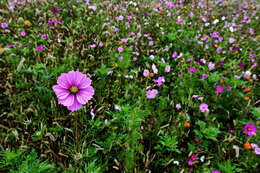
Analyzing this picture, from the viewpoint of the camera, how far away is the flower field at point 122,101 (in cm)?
141

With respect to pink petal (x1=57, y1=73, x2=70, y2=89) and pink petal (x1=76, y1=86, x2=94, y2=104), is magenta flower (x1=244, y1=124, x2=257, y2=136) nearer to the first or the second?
pink petal (x1=76, y1=86, x2=94, y2=104)

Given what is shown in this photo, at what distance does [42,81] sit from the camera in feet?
6.68

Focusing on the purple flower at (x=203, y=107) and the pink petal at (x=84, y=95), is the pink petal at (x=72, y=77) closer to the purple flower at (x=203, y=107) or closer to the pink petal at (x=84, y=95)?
the pink petal at (x=84, y=95)

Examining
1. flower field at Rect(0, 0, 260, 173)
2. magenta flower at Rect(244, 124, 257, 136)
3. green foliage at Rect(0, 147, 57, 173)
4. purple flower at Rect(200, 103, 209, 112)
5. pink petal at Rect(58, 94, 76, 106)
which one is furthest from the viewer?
purple flower at Rect(200, 103, 209, 112)

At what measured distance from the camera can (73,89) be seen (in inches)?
35.3

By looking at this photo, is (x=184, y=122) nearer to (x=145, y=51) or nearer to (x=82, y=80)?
(x=82, y=80)

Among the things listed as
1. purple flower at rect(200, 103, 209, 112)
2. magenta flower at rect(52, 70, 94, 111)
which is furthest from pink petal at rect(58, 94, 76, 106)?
purple flower at rect(200, 103, 209, 112)

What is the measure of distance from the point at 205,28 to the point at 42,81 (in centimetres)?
360

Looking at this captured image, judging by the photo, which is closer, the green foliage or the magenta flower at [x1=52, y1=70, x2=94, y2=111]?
the magenta flower at [x1=52, y1=70, x2=94, y2=111]

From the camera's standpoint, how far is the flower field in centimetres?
141

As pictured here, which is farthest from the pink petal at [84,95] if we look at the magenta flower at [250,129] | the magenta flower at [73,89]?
the magenta flower at [250,129]

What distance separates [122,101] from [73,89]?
39.2 inches

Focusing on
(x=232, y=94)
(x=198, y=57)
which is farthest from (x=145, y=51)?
(x=232, y=94)

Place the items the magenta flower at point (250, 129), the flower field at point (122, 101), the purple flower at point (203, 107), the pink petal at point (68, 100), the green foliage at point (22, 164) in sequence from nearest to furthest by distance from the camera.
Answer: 1. the pink petal at point (68, 100)
2. the green foliage at point (22, 164)
3. the flower field at point (122, 101)
4. the magenta flower at point (250, 129)
5. the purple flower at point (203, 107)
